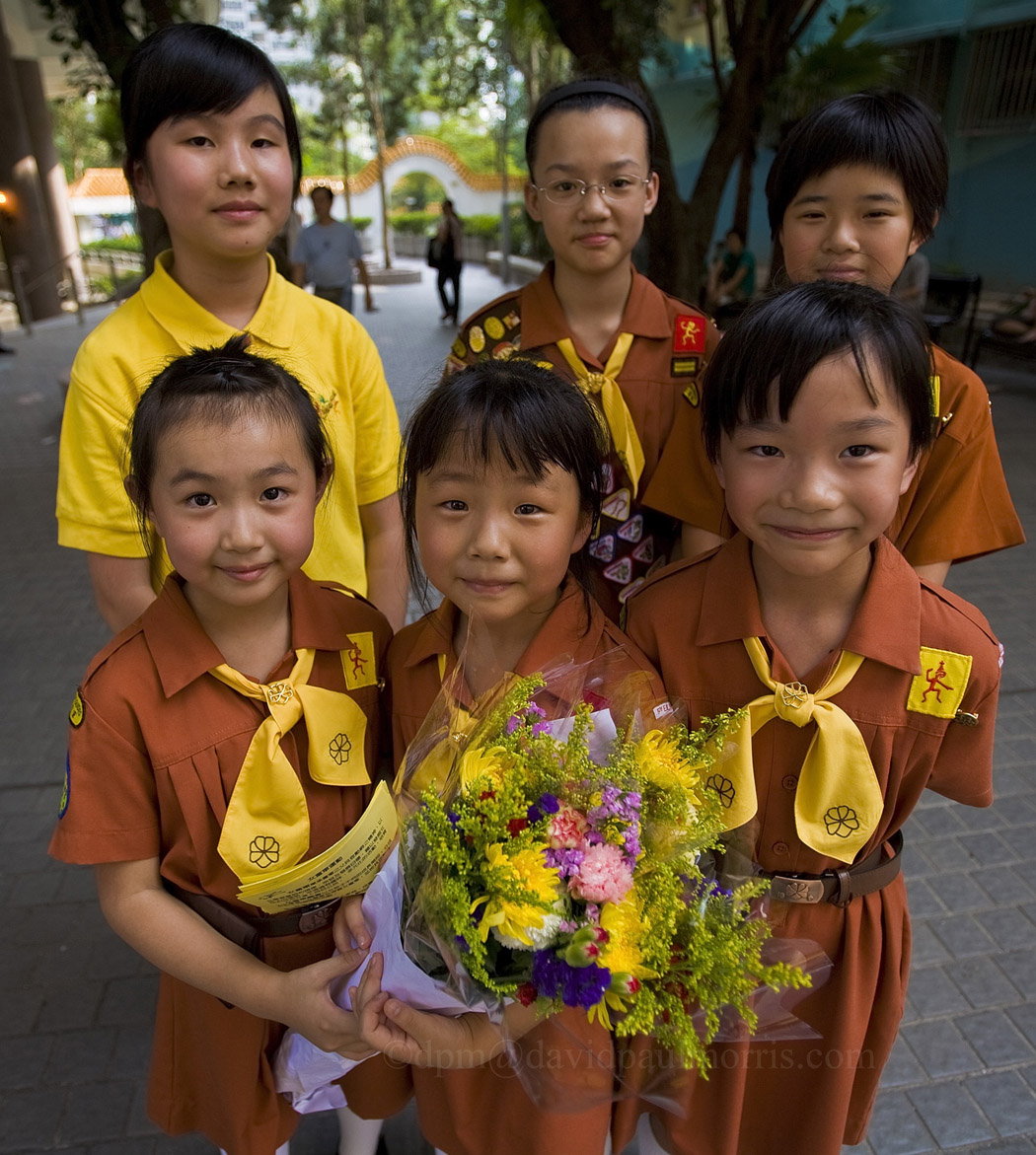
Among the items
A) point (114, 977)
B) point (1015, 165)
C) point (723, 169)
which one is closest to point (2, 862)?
point (114, 977)

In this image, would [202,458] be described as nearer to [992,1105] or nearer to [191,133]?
[191,133]

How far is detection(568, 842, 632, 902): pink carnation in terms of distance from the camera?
0.90 m

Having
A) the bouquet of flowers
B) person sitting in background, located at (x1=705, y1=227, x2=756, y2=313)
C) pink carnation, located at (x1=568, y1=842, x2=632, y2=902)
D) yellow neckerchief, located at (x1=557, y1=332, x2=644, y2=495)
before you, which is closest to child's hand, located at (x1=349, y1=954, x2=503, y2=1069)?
the bouquet of flowers

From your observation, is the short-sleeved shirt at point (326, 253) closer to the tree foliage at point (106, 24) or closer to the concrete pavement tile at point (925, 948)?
the tree foliage at point (106, 24)

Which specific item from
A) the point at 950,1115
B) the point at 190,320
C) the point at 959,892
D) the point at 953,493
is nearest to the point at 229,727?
the point at 190,320

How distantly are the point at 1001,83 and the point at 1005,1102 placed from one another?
10577 mm

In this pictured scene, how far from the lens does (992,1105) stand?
6.73 feet

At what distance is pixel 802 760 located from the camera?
1360mm

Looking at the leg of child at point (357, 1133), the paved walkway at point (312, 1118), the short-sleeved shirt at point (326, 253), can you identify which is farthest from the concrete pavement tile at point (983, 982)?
the short-sleeved shirt at point (326, 253)

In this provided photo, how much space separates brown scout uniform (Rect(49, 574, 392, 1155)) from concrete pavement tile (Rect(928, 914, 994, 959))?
1946 mm

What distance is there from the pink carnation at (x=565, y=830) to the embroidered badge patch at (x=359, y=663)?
2.04ft

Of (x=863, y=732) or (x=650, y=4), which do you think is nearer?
(x=863, y=732)

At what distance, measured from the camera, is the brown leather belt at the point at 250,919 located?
4.58ft

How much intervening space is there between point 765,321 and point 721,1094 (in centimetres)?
129
